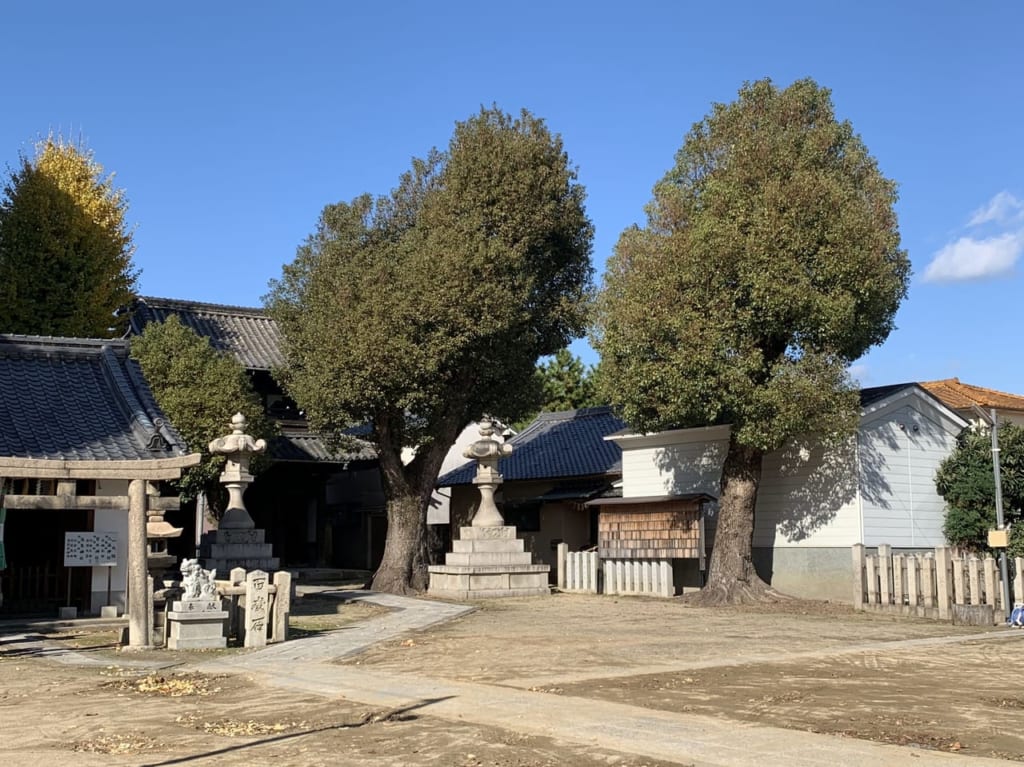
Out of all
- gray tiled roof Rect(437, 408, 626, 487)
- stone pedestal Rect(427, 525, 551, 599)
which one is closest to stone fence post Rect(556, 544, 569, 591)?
stone pedestal Rect(427, 525, 551, 599)

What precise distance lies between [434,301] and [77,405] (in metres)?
7.33

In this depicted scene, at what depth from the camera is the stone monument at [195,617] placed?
14.0 metres

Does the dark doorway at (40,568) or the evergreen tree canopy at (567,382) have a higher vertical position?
the evergreen tree canopy at (567,382)

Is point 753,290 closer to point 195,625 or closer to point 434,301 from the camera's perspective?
point 434,301

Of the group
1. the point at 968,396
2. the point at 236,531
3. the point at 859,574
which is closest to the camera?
the point at 859,574

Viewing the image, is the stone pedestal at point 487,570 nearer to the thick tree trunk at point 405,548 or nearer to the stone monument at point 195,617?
the thick tree trunk at point 405,548

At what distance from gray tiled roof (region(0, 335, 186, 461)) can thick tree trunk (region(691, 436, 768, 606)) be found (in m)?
11.1

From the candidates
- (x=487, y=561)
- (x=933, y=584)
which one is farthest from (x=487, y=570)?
(x=933, y=584)

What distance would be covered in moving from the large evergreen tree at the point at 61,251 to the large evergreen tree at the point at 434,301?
6.46 meters

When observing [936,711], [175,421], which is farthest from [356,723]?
[175,421]

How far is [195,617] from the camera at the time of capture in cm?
1404

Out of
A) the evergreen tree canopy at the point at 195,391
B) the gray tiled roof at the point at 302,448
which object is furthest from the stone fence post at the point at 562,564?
the evergreen tree canopy at the point at 195,391

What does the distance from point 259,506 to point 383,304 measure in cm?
1380

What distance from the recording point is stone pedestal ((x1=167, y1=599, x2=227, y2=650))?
46.0 feet
